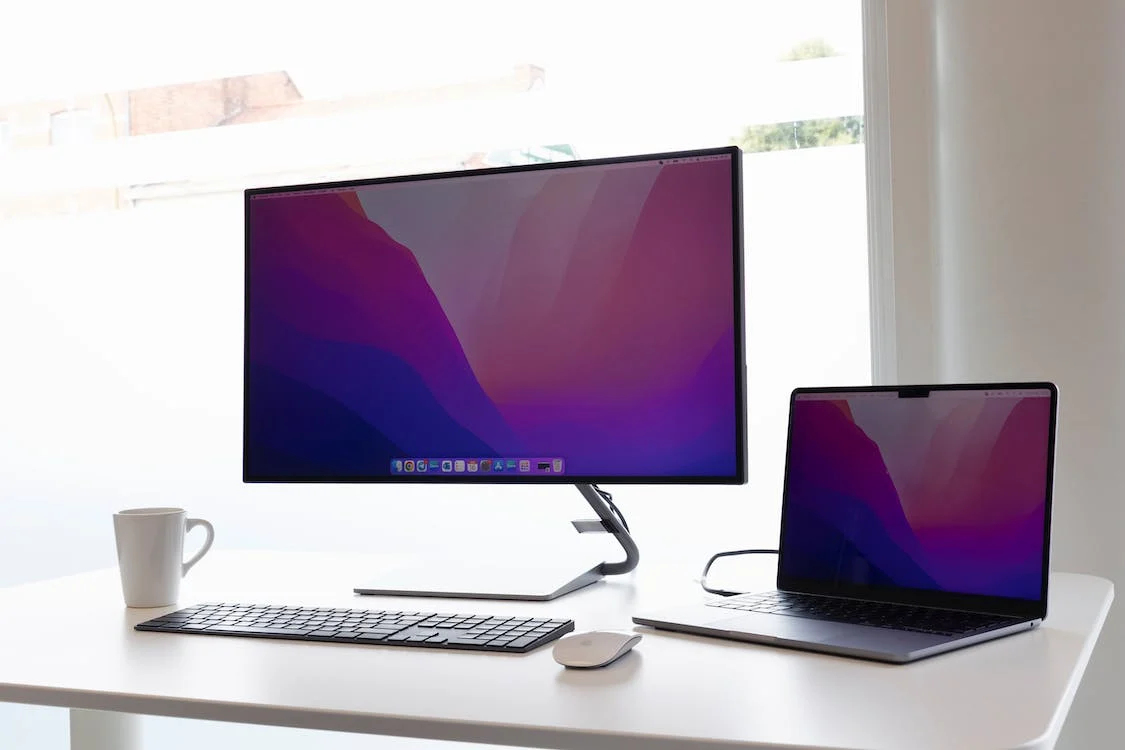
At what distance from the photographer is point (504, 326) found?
4.03 feet

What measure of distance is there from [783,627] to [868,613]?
97 millimetres

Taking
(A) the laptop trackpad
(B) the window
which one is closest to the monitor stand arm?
(A) the laptop trackpad

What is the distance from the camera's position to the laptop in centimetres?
94

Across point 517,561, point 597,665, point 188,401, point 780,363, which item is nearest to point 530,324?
point 517,561

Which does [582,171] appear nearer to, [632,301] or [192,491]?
[632,301]

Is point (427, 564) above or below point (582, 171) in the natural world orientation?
below

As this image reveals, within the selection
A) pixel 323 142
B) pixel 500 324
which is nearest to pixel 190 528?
pixel 500 324

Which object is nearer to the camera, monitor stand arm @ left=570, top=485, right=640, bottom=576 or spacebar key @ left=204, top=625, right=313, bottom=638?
spacebar key @ left=204, top=625, right=313, bottom=638

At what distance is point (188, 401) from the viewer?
222 centimetres

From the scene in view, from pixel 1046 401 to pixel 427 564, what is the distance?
0.75 metres

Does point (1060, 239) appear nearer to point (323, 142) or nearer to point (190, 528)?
point (190, 528)

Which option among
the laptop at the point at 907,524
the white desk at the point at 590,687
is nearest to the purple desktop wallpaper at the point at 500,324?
the laptop at the point at 907,524

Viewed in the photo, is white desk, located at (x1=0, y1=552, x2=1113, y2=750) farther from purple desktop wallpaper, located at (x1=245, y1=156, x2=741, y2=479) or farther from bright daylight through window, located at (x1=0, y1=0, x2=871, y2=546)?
bright daylight through window, located at (x1=0, y1=0, x2=871, y2=546)

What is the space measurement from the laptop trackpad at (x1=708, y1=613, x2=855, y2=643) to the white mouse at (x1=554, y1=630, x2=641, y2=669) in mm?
106
